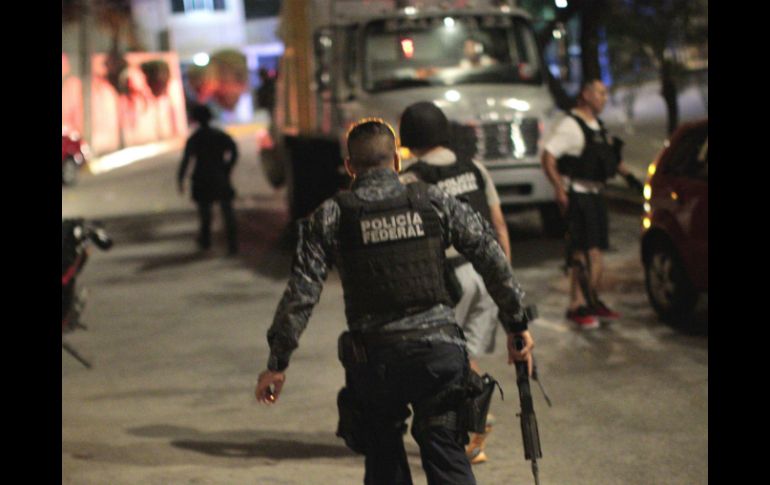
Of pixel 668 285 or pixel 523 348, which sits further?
pixel 668 285

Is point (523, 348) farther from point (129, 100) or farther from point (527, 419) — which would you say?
point (129, 100)

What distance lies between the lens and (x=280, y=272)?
1318 centimetres

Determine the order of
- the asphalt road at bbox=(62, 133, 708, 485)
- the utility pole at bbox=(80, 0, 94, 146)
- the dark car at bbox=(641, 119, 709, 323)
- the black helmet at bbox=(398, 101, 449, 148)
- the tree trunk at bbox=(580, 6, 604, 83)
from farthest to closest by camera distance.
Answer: the utility pole at bbox=(80, 0, 94, 146), the tree trunk at bbox=(580, 6, 604, 83), the dark car at bbox=(641, 119, 709, 323), the asphalt road at bbox=(62, 133, 708, 485), the black helmet at bbox=(398, 101, 449, 148)

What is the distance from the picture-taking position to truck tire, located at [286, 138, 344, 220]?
1525cm

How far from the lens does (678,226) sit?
879 cm

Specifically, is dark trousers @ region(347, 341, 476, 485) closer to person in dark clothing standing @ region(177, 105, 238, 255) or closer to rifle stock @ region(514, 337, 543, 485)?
rifle stock @ region(514, 337, 543, 485)

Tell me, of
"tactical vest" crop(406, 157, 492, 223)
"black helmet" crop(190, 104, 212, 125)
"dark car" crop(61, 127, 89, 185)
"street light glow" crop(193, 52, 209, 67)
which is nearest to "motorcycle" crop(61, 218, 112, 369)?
"tactical vest" crop(406, 157, 492, 223)

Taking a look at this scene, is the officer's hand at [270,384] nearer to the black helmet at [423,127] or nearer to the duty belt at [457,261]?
the black helmet at [423,127]

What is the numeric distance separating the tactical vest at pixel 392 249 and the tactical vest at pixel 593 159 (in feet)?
15.7

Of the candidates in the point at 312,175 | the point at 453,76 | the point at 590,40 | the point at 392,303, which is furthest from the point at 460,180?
the point at 590,40

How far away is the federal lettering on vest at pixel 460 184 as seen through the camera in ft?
19.6

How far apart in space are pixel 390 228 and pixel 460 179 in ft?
5.61
